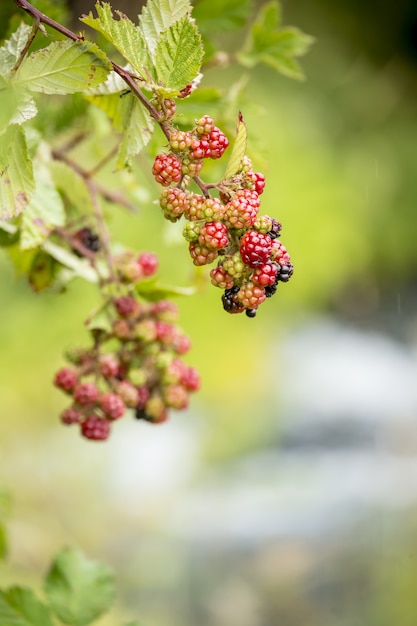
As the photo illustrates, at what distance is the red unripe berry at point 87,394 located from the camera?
700 mm

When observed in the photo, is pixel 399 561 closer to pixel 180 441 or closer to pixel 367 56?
pixel 180 441

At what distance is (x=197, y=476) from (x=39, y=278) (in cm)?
212

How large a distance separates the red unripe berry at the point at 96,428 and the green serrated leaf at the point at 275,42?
388mm

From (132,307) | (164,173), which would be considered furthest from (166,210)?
(132,307)

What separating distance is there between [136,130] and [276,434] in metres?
2.68

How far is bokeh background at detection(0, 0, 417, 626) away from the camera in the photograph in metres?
2.53

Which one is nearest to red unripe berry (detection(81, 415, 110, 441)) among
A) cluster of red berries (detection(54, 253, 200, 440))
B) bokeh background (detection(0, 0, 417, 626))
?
cluster of red berries (detection(54, 253, 200, 440))

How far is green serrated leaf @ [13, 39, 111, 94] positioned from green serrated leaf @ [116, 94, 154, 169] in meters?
0.04

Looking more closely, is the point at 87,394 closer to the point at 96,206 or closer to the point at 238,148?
the point at 96,206

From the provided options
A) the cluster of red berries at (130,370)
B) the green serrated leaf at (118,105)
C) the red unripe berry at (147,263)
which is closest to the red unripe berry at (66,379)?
the cluster of red berries at (130,370)

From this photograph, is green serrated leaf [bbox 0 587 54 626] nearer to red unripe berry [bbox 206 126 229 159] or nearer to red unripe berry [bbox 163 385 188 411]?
red unripe berry [bbox 163 385 188 411]

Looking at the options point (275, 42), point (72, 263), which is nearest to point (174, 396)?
point (72, 263)

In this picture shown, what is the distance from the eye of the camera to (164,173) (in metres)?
0.45

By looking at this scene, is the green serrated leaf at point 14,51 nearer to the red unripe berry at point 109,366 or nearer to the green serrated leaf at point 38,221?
the green serrated leaf at point 38,221
